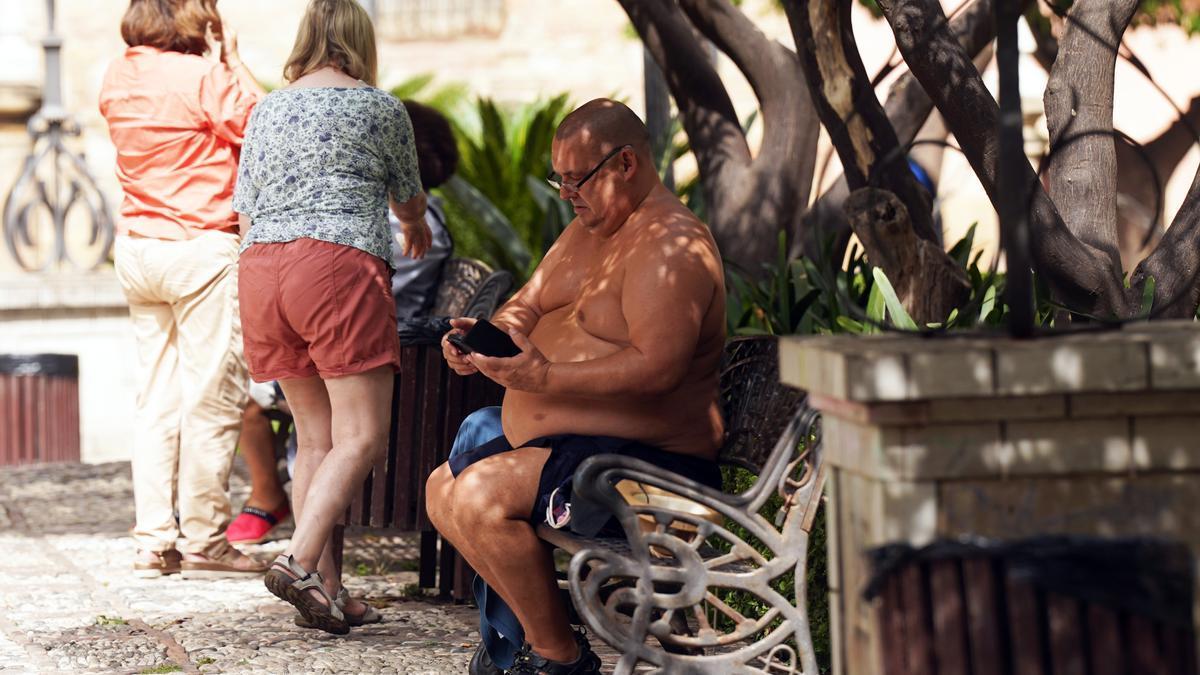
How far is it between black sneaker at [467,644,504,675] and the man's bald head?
129cm

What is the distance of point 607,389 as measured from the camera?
4.11 metres

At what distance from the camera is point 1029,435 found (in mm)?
2869

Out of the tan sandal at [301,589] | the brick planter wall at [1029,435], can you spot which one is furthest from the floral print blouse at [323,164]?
Result: the brick planter wall at [1029,435]

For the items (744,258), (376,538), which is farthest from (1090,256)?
(376,538)

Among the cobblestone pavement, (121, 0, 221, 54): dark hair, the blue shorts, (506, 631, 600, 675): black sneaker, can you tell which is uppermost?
(121, 0, 221, 54): dark hair

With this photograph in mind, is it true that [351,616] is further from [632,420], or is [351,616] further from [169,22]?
[169,22]

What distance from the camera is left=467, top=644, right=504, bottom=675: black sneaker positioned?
4523mm

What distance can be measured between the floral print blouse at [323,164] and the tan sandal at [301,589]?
Result: 91 cm

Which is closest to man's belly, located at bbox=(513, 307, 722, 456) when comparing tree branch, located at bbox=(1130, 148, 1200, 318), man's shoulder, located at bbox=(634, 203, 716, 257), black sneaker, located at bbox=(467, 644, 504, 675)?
man's shoulder, located at bbox=(634, 203, 716, 257)

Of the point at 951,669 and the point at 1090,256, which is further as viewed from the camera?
the point at 1090,256

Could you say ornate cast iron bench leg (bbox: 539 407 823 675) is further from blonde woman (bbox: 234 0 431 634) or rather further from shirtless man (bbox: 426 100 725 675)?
blonde woman (bbox: 234 0 431 634)

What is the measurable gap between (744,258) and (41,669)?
340cm

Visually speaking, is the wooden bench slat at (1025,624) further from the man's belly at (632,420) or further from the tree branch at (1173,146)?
the tree branch at (1173,146)

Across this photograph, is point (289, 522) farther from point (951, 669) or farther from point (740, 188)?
point (951, 669)
